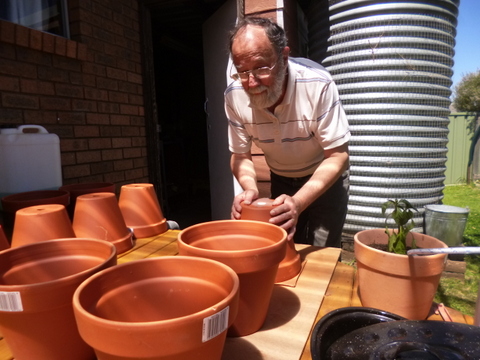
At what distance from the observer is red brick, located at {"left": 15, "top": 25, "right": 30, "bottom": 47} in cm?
188

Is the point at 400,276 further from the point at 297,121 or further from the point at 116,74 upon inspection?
the point at 116,74

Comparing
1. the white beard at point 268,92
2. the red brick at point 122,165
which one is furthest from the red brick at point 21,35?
the white beard at point 268,92

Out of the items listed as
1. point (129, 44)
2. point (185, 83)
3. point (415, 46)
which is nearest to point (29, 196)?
point (129, 44)

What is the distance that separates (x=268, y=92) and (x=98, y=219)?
2.59 ft

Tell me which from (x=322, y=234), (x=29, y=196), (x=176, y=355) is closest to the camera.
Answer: (x=176, y=355)

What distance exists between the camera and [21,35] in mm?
1899

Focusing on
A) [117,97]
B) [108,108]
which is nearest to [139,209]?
[108,108]

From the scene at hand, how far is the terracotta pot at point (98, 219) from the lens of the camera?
3.40 ft

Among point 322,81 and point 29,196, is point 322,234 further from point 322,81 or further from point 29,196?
point 29,196

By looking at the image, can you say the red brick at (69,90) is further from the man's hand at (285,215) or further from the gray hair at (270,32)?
the man's hand at (285,215)

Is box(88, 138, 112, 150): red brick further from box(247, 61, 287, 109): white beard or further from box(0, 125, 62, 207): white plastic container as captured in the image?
box(247, 61, 287, 109): white beard

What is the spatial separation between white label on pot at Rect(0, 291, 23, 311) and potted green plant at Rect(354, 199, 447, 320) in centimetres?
65

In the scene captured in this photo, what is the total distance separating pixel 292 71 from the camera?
56.7 inches

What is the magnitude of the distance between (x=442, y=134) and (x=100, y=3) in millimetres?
2795
